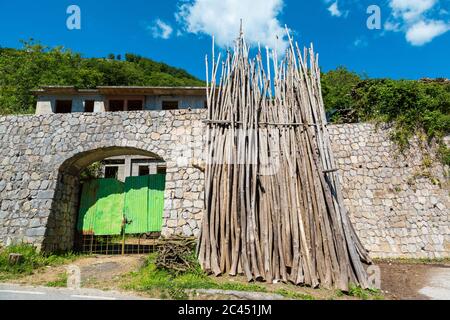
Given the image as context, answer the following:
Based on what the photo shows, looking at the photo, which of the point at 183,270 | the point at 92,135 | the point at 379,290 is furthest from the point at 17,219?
the point at 379,290

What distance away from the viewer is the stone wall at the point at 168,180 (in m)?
8.02

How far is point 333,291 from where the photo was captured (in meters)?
4.85

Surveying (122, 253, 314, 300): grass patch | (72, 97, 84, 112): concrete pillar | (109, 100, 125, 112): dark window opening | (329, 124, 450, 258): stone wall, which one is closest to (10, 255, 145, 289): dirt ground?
(122, 253, 314, 300): grass patch

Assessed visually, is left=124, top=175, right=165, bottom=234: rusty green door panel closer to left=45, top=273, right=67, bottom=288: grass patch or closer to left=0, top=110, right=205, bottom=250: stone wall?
left=0, top=110, right=205, bottom=250: stone wall

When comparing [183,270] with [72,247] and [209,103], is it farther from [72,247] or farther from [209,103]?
[72,247]

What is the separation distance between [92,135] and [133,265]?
12.7 feet

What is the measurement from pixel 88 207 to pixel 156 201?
85.1 inches

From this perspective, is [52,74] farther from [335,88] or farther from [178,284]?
[178,284]

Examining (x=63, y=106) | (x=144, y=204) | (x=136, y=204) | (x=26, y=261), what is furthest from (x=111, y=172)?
(x=26, y=261)

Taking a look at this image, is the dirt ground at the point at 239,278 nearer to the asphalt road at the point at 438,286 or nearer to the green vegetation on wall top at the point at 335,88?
the asphalt road at the point at 438,286

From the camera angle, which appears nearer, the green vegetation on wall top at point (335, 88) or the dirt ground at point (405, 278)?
the dirt ground at point (405, 278)

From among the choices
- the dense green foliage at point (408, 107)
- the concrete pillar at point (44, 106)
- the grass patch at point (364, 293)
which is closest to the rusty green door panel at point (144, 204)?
the grass patch at point (364, 293)

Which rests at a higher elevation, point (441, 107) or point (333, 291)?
point (441, 107)

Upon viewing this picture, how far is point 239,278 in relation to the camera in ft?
17.2
